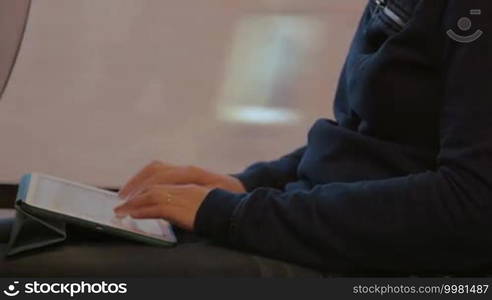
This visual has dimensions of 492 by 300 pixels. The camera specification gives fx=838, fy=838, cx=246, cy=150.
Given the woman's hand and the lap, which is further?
the woman's hand

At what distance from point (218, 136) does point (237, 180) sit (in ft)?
1.66

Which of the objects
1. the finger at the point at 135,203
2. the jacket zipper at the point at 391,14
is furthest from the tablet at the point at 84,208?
the jacket zipper at the point at 391,14

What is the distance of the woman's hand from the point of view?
3.52 ft

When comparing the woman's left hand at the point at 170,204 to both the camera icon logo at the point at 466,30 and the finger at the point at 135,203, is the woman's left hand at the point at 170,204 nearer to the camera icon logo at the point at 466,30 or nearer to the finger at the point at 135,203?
the finger at the point at 135,203

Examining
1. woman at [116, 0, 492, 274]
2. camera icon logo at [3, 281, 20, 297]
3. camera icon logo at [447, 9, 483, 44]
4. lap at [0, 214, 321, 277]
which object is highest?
camera icon logo at [447, 9, 483, 44]

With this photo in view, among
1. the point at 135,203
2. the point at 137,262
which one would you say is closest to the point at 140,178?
the point at 135,203

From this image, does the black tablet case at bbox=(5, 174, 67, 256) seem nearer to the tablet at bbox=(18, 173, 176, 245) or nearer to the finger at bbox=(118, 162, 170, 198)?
the tablet at bbox=(18, 173, 176, 245)

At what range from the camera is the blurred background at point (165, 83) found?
156 centimetres

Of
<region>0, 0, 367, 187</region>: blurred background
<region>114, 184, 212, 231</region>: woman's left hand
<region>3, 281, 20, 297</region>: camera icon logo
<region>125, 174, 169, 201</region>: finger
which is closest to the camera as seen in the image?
<region>3, 281, 20, 297</region>: camera icon logo

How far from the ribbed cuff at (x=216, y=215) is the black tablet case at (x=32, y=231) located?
142mm

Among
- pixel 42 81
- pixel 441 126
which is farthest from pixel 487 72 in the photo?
pixel 42 81

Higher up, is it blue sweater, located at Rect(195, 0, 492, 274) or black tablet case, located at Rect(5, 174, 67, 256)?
blue sweater, located at Rect(195, 0, 492, 274)

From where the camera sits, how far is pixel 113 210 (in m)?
0.96

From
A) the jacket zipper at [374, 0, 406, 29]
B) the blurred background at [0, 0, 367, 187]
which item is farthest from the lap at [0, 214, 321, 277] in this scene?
the blurred background at [0, 0, 367, 187]
